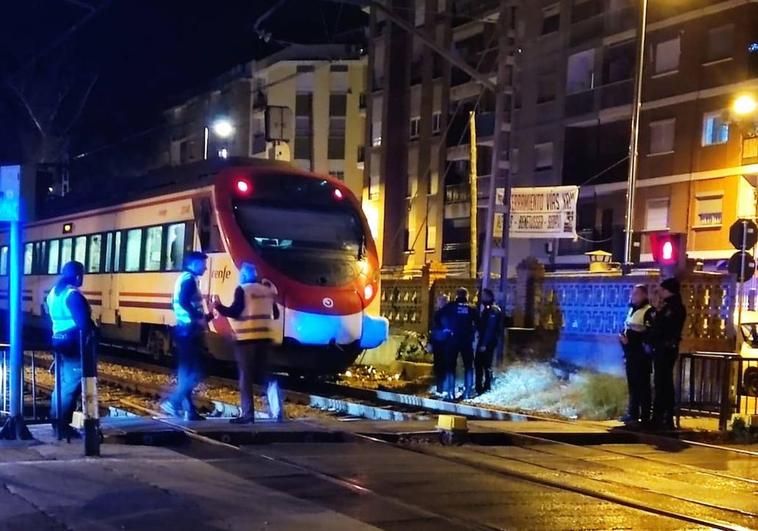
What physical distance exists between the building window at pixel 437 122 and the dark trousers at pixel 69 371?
126 feet

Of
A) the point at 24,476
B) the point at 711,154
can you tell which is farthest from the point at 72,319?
the point at 711,154

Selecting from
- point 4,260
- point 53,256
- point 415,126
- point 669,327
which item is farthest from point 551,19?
point 669,327

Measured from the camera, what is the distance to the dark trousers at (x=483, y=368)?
53.3ft

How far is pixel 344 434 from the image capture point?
10.3 meters

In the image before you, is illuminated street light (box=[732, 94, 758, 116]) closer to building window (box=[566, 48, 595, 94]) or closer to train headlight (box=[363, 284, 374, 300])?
building window (box=[566, 48, 595, 94])

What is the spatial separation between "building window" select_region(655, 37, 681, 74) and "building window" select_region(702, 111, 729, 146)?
2589mm

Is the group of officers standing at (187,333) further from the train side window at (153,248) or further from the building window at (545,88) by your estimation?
the building window at (545,88)

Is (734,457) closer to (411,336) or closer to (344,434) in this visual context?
(344,434)

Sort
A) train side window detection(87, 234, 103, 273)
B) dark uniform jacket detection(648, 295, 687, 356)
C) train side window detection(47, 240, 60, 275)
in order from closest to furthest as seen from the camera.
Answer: dark uniform jacket detection(648, 295, 687, 356) < train side window detection(87, 234, 103, 273) < train side window detection(47, 240, 60, 275)

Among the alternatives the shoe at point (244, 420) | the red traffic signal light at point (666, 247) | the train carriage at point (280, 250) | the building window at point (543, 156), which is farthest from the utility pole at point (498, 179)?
the building window at point (543, 156)

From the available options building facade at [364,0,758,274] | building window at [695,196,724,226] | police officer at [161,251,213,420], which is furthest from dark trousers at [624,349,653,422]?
building window at [695,196,724,226]

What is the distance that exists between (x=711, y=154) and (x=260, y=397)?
23.6 metres

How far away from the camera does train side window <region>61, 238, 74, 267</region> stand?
22844mm

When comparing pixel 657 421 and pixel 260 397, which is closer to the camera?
pixel 657 421
